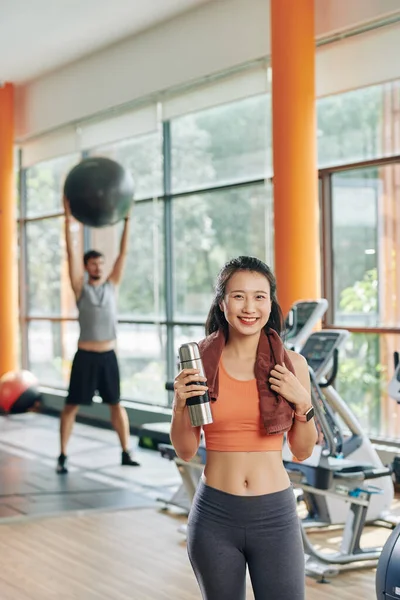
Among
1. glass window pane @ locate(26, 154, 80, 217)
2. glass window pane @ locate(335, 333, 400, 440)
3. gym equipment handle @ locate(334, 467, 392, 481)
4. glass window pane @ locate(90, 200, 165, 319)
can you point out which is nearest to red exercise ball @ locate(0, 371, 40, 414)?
glass window pane @ locate(90, 200, 165, 319)

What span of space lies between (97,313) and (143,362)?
6.70ft

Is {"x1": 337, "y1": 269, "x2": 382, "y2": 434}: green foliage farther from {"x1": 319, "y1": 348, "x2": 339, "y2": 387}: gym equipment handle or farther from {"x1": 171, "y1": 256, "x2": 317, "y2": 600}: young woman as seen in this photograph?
{"x1": 171, "y1": 256, "x2": 317, "y2": 600}: young woman

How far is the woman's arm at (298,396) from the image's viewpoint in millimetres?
1958

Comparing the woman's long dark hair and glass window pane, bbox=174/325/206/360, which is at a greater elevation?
the woman's long dark hair

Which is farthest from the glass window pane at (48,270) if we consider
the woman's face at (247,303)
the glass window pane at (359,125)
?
the woman's face at (247,303)

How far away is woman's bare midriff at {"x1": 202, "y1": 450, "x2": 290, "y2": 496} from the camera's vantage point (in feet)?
6.56

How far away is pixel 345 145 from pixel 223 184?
4.34ft

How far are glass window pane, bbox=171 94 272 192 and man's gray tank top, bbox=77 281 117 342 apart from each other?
1.44m

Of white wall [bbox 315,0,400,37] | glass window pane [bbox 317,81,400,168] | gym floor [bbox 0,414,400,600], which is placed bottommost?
gym floor [bbox 0,414,400,600]

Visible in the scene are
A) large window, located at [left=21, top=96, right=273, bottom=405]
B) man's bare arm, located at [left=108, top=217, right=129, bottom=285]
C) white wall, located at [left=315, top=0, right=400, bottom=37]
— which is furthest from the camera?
large window, located at [left=21, top=96, right=273, bottom=405]

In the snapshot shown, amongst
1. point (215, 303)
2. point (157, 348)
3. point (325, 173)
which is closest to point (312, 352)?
point (325, 173)

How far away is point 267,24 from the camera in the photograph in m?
6.21

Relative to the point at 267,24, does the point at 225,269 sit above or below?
below

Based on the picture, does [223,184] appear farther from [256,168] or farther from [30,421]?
[30,421]
